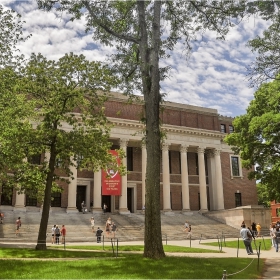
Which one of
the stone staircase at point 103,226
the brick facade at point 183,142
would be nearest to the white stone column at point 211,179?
the brick facade at point 183,142

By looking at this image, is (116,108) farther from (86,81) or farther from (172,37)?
(172,37)

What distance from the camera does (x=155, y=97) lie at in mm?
15133

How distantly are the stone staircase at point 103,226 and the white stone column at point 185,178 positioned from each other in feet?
5.92

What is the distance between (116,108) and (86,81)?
2294 centimetres

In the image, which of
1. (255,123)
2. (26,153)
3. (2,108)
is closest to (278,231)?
(255,123)

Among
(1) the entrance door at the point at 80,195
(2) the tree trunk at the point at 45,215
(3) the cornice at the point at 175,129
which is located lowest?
(2) the tree trunk at the point at 45,215

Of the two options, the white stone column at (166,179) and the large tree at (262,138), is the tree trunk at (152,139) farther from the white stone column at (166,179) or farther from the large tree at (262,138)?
the white stone column at (166,179)

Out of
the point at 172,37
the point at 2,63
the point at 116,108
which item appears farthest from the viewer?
the point at 116,108

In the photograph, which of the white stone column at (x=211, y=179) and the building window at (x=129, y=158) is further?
the white stone column at (x=211, y=179)

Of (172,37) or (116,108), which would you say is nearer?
(172,37)

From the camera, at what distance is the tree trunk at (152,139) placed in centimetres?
1356

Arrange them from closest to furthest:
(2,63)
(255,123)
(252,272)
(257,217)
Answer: (252,272) → (2,63) → (255,123) → (257,217)

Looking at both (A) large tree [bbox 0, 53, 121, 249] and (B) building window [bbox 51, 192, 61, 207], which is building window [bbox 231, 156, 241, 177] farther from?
(A) large tree [bbox 0, 53, 121, 249]

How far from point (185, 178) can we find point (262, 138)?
18893mm
